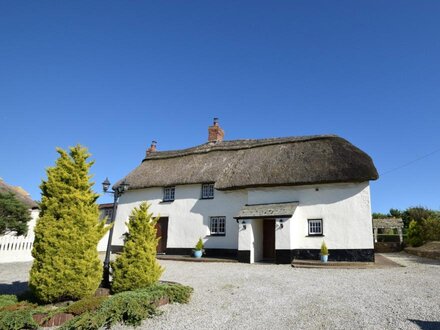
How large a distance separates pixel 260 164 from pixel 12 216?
14.0 metres

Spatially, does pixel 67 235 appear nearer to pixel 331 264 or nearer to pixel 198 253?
pixel 198 253

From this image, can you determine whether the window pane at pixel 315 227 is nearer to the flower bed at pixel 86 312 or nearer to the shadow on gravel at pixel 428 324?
the shadow on gravel at pixel 428 324

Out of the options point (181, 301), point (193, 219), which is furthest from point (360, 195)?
point (181, 301)

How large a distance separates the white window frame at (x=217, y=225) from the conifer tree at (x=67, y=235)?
11049 mm

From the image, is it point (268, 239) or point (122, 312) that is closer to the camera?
point (122, 312)

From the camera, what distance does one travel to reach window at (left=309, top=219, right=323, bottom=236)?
15.8 metres

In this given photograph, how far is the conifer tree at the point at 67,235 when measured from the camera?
23.2ft

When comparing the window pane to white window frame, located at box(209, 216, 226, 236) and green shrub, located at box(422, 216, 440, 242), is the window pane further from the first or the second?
green shrub, located at box(422, 216, 440, 242)

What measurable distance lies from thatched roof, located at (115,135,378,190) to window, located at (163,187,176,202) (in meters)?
0.60

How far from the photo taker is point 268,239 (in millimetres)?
17531

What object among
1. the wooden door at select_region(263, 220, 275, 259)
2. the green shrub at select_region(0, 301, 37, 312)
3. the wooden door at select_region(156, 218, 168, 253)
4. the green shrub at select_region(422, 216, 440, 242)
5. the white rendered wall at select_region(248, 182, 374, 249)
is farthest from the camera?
the green shrub at select_region(422, 216, 440, 242)

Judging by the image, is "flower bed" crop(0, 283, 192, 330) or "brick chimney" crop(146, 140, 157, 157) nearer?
"flower bed" crop(0, 283, 192, 330)

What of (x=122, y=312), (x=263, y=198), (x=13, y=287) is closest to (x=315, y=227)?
(x=263, y=198)

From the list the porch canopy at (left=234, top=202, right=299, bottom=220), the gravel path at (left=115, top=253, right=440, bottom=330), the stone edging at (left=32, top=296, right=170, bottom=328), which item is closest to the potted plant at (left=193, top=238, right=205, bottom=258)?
the porch canopy at (left=234, top=202, right=299, bottom=220)
